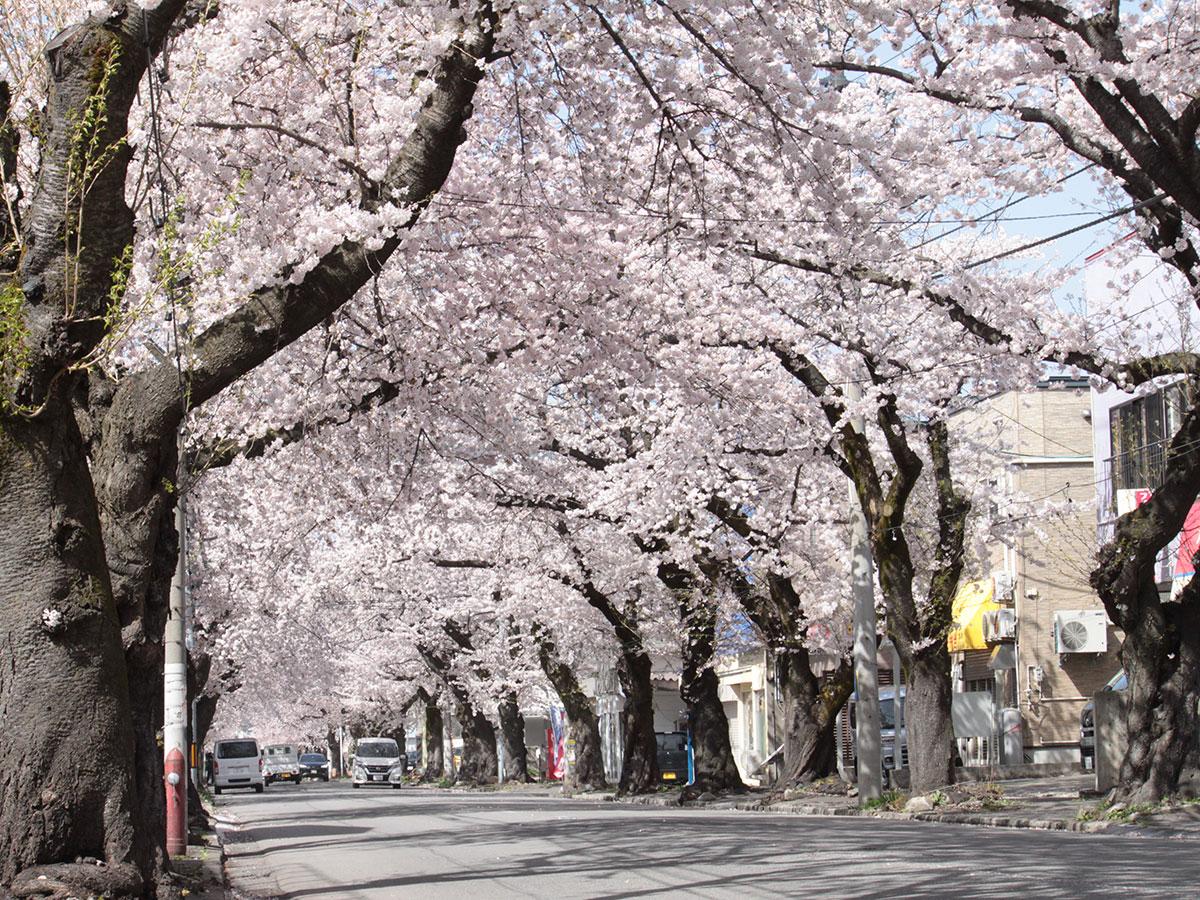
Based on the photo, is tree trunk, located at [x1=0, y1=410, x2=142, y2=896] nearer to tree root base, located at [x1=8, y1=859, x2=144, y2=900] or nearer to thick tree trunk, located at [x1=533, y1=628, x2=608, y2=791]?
tree root base, located at [x1=8, y1=859, x2=144, y2=900]

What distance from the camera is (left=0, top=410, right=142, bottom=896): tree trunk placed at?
8242 millimetres

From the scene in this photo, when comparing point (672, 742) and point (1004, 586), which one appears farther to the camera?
point (672, 742)

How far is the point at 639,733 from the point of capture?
37.4 m

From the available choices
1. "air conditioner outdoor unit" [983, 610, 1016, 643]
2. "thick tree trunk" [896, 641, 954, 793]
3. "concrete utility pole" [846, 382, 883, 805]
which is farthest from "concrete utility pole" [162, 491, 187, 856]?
"air conditioner outdoor unit" [983, 610, 1016, 643]

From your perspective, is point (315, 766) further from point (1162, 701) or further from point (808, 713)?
point (1162, 701)

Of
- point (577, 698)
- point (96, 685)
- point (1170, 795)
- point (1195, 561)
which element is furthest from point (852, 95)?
point (577, 698)

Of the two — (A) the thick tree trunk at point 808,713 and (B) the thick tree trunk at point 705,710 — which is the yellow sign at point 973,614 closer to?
(B) the thick tree trunk at point 705,710

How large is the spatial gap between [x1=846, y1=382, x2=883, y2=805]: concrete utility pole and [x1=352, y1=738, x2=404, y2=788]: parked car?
142 feet

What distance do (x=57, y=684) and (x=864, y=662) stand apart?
17851mm

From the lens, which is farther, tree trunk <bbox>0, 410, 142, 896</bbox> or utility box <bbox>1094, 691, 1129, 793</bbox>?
utility box <bbox>1094, 691, 1129, 793</bbox>

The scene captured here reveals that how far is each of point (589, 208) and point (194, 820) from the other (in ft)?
53.6

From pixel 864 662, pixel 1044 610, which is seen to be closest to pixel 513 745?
Result: pixel 1044 610

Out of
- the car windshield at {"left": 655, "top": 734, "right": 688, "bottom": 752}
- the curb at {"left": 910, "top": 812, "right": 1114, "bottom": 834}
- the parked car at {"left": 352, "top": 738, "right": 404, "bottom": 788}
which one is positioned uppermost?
the curb at {"left": 910, "top": 812, "right": 1114, "bottom": 834}

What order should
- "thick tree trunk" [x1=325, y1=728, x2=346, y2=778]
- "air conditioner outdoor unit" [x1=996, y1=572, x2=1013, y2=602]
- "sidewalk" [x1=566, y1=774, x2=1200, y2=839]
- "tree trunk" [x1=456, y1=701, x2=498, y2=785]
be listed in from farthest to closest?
"thick tree trunk" [x1=325, y1=728, x2=346, y2=778], "tree trunk" [x1=456, y1=701, x2=498, y2=785], "air conditioner outdoor unit" [x1=996, y1=572, x2=1013, y2=602], "sidewalk" [x1=566, y1=774, x2=1200, y2=839]
